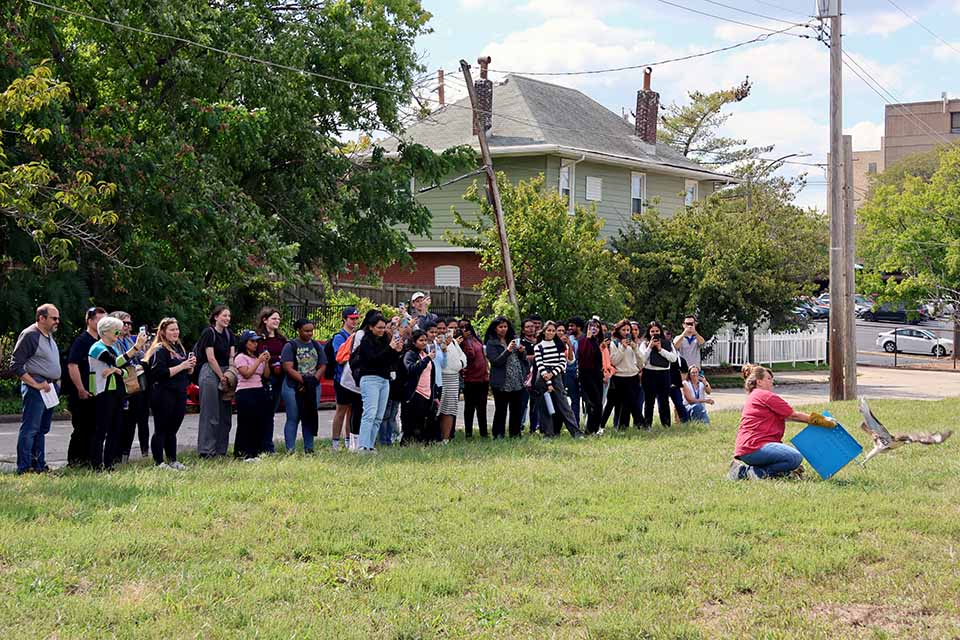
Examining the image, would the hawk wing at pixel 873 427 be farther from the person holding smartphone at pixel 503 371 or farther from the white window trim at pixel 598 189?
the white window trim at pixel 598 189

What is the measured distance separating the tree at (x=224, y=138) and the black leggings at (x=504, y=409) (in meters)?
5.96

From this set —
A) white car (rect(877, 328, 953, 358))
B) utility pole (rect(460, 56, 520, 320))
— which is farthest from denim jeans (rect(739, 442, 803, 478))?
white car (rect(877, 328, 953, 358))

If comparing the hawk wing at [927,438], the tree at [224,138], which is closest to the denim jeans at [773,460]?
the hawk wing at [927,438]

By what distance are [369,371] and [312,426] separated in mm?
1026

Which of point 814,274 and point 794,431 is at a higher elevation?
point 814,274

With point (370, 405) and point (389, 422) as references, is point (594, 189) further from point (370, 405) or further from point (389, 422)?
point (370, 405)

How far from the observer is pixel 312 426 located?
13.9 metres

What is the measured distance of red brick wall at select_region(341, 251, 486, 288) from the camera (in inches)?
1537

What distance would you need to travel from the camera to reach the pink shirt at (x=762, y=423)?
11.4 m

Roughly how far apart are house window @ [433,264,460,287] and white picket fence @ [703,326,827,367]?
933 centimetres

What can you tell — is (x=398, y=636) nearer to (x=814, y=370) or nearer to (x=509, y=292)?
(x=509, y=292)

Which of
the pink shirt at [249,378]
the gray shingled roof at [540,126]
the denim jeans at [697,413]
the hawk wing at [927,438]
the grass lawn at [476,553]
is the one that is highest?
the gray shingled roof at [540,126]

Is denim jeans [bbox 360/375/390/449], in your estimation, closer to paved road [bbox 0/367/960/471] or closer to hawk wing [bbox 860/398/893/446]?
paved road [bbox 0/367/960/471]

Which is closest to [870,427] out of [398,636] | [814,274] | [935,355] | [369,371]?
[369,371]
